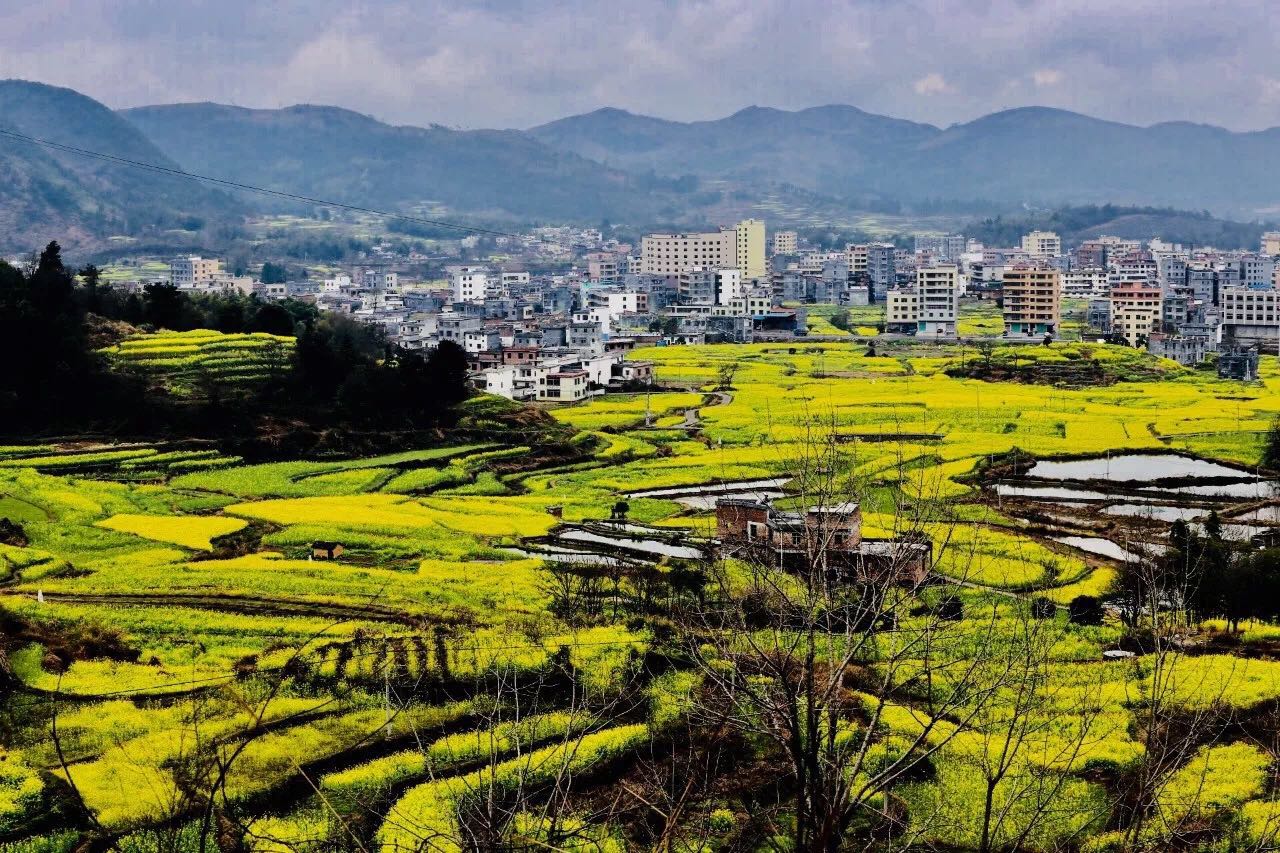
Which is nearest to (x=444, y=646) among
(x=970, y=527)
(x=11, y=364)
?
(x=970, y=527)

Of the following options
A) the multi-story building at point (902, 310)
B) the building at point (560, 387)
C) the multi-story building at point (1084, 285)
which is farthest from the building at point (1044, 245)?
the building at point (560, 387)

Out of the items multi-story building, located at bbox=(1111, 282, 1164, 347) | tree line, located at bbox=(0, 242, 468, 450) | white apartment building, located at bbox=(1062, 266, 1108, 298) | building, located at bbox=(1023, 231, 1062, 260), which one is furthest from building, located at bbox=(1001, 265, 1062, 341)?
building, located at bbox=(1023, 231, 1062, 260)

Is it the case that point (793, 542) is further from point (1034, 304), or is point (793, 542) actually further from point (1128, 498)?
point (1034, 304)

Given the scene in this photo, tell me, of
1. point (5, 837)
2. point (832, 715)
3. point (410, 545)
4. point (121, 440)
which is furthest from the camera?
point (121, 440)

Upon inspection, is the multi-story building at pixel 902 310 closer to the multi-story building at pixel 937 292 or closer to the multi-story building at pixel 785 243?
the multi-story building at pixel 937 292

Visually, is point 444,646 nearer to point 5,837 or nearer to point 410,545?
point 5,837

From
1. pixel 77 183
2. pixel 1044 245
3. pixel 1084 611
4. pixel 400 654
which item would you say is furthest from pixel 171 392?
pixel 77 183

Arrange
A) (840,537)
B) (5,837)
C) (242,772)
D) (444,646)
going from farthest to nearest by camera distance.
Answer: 1. (840,537)
2. (444,646)
3. (242,772)
4. (5,837)
